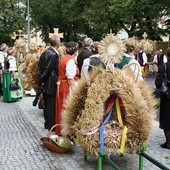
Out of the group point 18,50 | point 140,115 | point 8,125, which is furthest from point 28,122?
point 18,50

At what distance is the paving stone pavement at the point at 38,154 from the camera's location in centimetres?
624

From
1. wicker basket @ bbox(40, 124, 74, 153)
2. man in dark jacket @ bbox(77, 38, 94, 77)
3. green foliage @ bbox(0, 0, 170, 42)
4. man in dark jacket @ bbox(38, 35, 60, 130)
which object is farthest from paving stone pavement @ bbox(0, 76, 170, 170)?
green foliage @ bbox(0, 0, 170, 42)

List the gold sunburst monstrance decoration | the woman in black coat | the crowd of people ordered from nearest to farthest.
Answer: the gold sunburst monstrance decoration, the woman in black coat, the crowd of people

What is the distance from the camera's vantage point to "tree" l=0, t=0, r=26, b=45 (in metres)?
43.5

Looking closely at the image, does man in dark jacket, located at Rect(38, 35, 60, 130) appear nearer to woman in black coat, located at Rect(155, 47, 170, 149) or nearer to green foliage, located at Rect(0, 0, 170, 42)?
woman in black coat, located at Rect(155, 47, 170, 149)

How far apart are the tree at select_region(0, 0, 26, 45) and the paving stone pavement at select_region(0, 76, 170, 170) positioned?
1363 inches

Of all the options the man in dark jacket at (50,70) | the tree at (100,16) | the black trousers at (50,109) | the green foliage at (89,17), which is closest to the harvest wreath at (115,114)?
the man in dark jacket at (50,70)

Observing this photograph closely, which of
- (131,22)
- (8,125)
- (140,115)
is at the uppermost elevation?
(131,22)

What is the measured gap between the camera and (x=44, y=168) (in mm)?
6203

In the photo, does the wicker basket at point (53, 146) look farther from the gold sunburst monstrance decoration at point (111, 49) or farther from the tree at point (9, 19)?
the tree at point (9, 19)

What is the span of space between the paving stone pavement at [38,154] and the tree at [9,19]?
3462 centimetres

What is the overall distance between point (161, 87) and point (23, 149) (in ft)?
8.00

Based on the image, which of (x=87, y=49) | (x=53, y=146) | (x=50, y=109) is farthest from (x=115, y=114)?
(x=87, y=49)

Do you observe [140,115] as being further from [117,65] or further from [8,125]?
[8,125]
